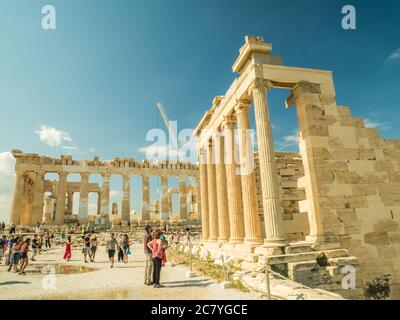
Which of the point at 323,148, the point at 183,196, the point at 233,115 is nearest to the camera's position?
the point at 323,148

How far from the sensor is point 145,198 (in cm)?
4572

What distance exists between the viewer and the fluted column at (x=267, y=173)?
10039 mm

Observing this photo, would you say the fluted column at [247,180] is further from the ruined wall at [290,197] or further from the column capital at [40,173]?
the column capital at [40,173]

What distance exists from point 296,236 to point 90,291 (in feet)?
31.6

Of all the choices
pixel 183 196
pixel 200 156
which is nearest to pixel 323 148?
pixel 200 156

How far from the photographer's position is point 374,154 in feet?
40.0

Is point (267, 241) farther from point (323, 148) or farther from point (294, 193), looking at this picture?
point (294, 193)

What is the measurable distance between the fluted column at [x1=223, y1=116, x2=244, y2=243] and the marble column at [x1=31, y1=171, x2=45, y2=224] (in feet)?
119

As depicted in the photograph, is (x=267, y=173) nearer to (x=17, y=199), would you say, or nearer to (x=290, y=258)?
(x=290, y=258)

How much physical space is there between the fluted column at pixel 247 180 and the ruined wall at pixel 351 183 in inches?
82.0

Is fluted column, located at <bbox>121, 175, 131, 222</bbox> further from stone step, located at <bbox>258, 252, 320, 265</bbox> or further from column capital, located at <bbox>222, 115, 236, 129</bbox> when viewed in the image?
stone step, located at <bbox>258, 252, 320, 265</bbox>

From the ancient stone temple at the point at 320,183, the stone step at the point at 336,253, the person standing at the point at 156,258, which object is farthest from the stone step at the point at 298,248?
the person standing at the point at 156,258

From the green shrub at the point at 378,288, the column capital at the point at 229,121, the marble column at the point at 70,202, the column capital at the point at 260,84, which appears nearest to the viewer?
the green shrub at the point at 378,288

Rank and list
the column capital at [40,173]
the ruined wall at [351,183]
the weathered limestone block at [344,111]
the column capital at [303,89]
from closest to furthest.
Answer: the ruined wall at [351,183] < the column capital at [303,89] < the weathered limestone block at [344,111] < the column capital at [40,173]
